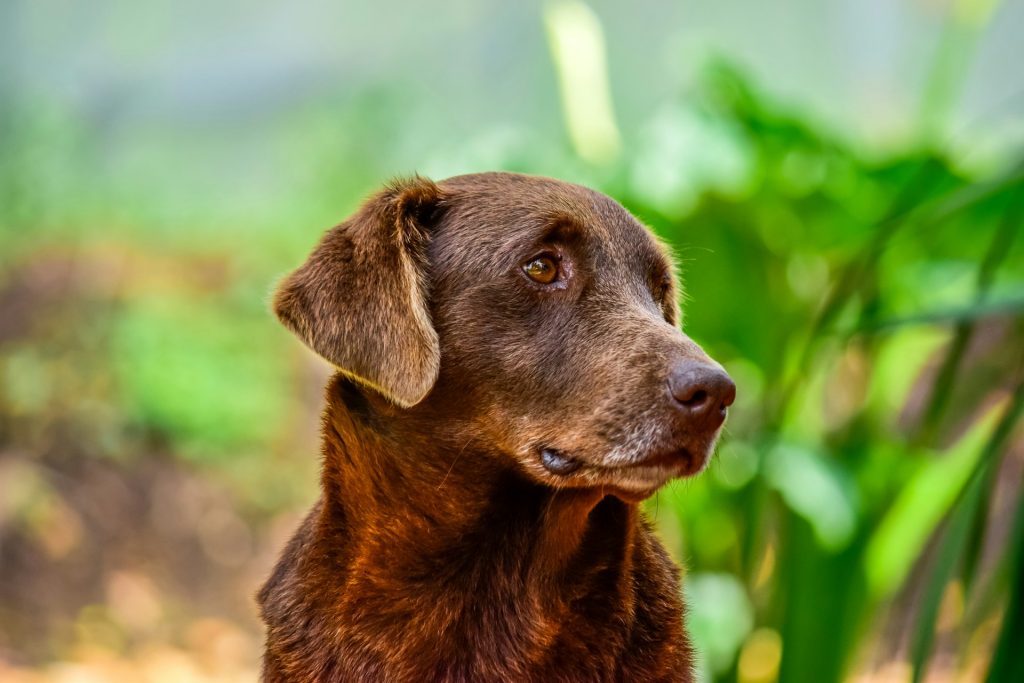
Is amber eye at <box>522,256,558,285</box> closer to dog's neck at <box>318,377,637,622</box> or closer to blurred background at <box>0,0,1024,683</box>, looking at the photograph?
dog's neck at <box>318,377,637,622</box>

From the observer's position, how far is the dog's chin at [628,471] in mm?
1730

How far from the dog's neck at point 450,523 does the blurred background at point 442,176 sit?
103 centimetres

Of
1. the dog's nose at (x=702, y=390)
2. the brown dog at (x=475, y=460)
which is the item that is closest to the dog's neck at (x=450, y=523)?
the brown dog at (x=475, y=460)

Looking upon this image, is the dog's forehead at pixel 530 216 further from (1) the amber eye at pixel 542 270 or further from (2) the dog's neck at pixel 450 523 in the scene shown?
(2) the dog's neck at pixel 450 523

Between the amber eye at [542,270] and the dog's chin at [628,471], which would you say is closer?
the dog's chin at [628,471]

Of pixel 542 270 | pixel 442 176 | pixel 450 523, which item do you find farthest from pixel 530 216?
pixel 442 176

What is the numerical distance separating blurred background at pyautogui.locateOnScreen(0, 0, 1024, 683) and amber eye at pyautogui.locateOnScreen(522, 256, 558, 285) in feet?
3.42

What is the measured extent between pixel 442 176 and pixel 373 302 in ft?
6.14

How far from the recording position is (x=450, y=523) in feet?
6.22

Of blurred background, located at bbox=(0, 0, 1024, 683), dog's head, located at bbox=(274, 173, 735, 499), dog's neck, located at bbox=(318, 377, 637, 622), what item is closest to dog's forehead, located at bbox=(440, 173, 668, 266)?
dog's head, located at bbox=(274, 173, 735, 499)

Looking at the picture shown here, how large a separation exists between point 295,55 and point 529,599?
4.37m

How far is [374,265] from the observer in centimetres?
187

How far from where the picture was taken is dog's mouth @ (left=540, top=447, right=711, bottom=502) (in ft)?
5.68

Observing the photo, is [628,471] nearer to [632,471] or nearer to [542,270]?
[632,471]
